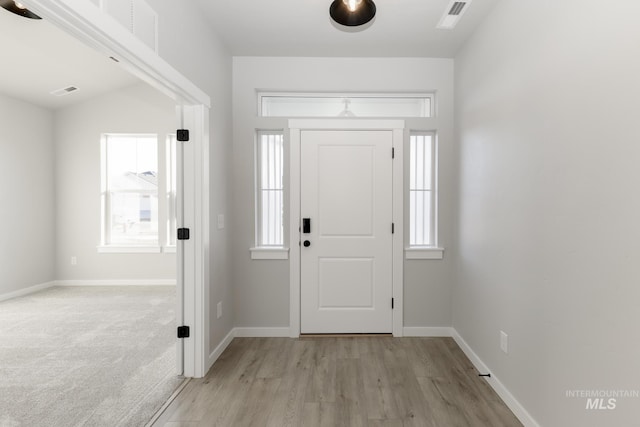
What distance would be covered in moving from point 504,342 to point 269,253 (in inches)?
82.2

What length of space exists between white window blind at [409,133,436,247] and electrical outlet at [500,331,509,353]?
48.1 inches

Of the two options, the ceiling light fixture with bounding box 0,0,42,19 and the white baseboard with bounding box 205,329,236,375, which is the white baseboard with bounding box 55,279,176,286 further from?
the ceiling light fixture with bounding box 0,0,42,19

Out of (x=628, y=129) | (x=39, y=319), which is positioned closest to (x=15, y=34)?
(x=39, y=319)

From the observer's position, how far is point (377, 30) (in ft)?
9.20

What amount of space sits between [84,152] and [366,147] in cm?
459

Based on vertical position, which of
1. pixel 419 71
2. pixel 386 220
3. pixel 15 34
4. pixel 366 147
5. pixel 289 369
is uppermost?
pixel 15 34

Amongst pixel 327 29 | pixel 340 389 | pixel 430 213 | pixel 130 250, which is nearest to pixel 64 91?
pixel 130 250

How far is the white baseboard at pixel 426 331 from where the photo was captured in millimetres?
3338

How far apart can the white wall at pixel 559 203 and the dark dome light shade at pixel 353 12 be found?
0.92 metres

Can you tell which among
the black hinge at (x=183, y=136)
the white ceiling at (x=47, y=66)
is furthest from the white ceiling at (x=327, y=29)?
the white ceiling at (x=47, y=66)

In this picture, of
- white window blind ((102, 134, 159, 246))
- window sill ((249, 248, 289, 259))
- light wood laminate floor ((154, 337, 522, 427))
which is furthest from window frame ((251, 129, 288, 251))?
white window blind ((102, 134, 159, 246))

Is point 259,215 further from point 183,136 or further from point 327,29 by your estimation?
point 327,29

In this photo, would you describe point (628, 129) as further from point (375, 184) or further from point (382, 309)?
point (382, 309)

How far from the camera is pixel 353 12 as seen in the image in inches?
89.3
